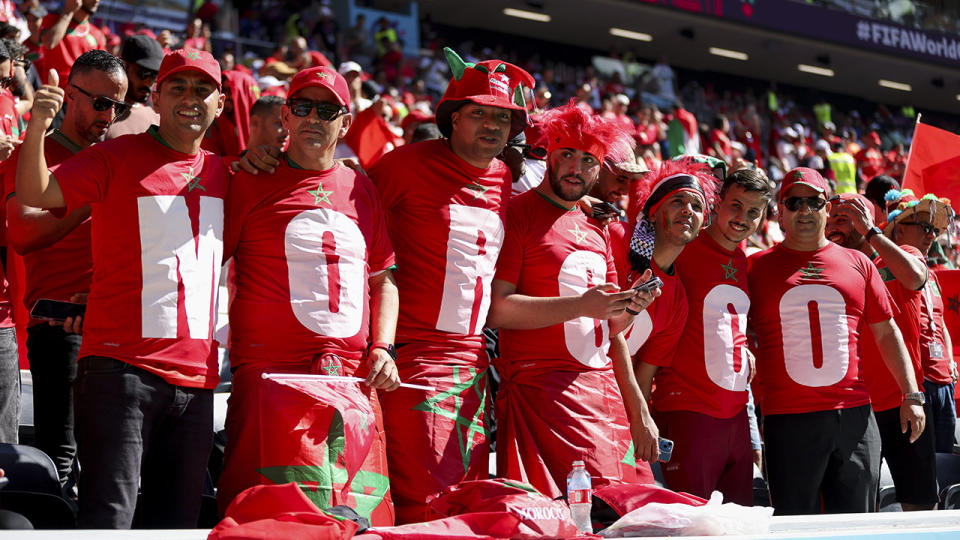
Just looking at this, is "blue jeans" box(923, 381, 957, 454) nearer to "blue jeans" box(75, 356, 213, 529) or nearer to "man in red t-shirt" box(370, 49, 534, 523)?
"man in red t-shirt" box(370, 49, 534, 523)

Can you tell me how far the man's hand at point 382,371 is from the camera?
10.6 feet

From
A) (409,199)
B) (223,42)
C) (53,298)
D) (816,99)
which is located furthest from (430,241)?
(816,99)

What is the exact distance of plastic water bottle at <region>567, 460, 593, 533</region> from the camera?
3038mm

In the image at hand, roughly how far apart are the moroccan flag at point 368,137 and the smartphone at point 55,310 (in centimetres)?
319

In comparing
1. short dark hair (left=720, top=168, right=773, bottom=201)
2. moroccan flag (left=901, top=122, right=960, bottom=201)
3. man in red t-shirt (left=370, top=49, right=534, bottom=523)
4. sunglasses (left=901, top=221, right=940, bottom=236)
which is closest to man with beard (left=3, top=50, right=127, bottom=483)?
man in red t-shirt (left=370, top=49, right=534, bottom=523)

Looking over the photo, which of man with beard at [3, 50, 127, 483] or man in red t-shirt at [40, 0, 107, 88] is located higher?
man in red t-shirt at [40, 0, 107, 88]

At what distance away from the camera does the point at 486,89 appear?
385 cm

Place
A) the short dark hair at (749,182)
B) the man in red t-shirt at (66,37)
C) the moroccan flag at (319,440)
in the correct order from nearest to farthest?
the moroccan flag at (319,440) < the short dark hair at (749,182) < the man in red t-shirt at (66,37)

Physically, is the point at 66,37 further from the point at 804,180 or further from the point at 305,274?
the point at 804,180

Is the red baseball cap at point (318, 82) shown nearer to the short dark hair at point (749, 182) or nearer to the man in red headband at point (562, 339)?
the man in red headband at point (562, 339)

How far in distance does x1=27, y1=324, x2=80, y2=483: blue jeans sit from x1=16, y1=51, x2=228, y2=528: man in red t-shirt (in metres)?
0.61

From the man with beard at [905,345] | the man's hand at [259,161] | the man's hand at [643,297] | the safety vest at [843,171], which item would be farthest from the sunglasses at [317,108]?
the safety vest at [843,171]

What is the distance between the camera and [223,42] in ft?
44.5

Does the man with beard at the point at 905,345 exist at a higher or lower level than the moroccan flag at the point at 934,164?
lower
